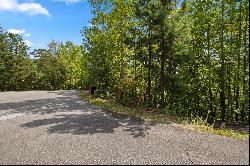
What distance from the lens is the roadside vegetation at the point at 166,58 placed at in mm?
16125

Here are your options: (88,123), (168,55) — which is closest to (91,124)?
(88,123)

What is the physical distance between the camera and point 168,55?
16.8 metres

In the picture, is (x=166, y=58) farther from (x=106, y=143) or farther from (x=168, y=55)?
(x=106, y=143)

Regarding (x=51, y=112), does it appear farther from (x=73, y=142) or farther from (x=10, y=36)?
(x=10, y=36)

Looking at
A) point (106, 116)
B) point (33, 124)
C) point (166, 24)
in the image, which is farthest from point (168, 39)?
point (33, 124)

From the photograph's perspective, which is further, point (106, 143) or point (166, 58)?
point (166, 58)

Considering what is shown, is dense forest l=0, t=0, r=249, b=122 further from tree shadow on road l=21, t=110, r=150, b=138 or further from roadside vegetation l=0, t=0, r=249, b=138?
tree shadow on road l=21, t=110, r=150, b=138

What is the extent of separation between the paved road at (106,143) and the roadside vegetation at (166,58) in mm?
3031

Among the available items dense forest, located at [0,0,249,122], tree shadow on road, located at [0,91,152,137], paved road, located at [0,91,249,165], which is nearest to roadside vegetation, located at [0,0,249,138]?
dense forest, located at [0,0,249,122]

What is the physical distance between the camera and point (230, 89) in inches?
842

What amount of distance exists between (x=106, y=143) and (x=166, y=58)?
414 inches

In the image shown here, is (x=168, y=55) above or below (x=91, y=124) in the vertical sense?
above

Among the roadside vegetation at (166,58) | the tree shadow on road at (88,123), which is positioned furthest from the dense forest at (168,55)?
the tree shadow on road at (88,123)

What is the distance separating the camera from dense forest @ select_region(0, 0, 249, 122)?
53.8 ft
